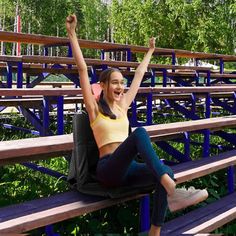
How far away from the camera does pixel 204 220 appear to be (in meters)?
3.27

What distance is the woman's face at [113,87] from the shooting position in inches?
115

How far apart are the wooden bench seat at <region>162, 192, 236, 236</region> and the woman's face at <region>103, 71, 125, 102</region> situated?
922 mm

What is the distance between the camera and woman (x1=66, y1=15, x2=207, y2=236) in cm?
258

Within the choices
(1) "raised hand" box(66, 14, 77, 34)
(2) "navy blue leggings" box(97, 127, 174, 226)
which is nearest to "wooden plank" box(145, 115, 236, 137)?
(2) "navy blue leggings" box(97, 127, 174, 226)

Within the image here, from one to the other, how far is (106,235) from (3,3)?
4058cm

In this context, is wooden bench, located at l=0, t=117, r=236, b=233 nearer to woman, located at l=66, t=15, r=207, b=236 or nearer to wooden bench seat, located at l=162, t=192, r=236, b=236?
woman, located at l=66, t=15, r=207, b=236

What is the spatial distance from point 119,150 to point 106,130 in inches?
8.8

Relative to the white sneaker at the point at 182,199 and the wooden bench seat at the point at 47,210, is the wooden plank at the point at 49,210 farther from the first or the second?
the white sneaker at the point at 182,199

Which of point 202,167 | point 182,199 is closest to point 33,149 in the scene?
point 182,199

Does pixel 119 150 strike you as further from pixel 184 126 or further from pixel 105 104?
pixel 184 126

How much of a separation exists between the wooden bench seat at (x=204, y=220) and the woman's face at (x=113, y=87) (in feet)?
3.03

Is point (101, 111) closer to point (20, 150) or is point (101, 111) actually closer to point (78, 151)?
point (78, 151)

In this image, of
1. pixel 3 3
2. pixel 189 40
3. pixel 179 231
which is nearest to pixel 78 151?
pixel 179 231

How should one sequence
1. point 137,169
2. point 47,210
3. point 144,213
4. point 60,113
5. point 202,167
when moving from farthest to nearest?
point 60,113 → point 202,167 → point 144,213 → point 137,169 → point 47,210
